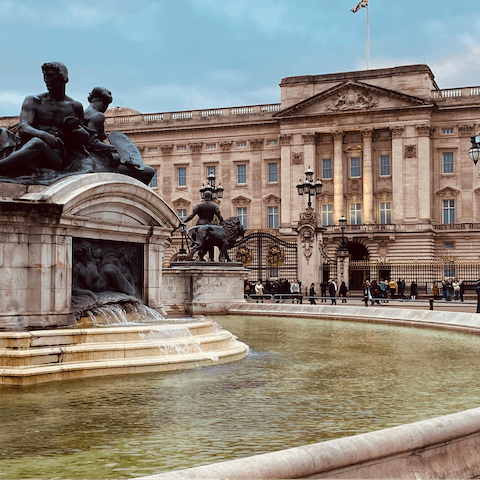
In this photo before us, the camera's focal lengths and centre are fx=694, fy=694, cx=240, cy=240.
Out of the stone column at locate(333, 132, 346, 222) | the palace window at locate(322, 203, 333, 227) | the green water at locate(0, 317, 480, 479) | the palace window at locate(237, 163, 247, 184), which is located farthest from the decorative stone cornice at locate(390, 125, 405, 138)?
the green water at locate(0, 317, 480, 479)

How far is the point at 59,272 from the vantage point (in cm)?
924

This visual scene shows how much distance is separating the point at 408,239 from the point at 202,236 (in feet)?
131

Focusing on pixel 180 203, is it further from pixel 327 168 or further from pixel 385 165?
pixel 385 165

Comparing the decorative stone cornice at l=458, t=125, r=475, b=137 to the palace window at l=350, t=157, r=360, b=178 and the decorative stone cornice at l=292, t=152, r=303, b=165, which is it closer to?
the palace window at l=350, t=157, r=360, b=178

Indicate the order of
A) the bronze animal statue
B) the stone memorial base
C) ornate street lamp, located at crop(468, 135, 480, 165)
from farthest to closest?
the bronze animal statue → the stone memorial base → ornate street lamp, located at crop(468, 135, 480, 165)

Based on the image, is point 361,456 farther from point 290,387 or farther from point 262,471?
point 290,387

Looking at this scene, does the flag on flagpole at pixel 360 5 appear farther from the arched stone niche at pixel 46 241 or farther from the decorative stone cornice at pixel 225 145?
the arched stone niche at pixel 46 241

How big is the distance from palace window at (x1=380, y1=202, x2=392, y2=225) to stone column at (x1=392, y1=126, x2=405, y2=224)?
730 mm

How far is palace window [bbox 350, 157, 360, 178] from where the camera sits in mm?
62844

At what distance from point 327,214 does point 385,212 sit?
5124mm

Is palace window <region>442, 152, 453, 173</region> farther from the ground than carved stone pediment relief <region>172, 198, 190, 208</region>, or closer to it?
farther from the ground

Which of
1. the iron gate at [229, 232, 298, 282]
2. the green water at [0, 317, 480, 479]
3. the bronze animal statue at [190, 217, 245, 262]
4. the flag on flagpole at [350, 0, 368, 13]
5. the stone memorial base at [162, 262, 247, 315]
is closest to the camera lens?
the green water at [0, 317, 480, 479]

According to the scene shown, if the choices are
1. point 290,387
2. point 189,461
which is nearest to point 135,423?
point 189,461

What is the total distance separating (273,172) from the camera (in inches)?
2591
